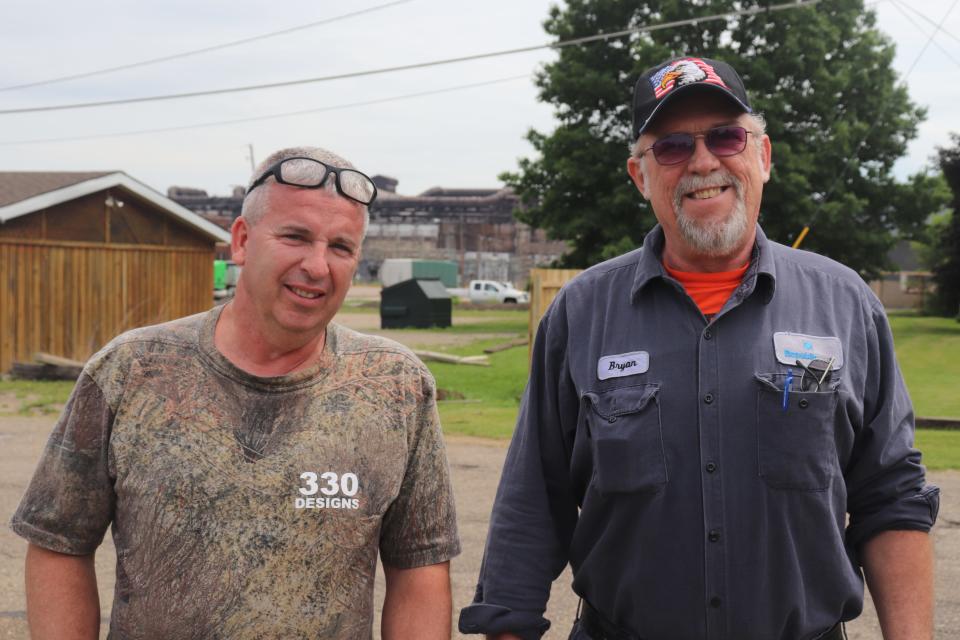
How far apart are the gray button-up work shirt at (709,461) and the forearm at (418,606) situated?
0.85 ft

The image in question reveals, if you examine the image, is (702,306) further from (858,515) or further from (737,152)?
(858,515)

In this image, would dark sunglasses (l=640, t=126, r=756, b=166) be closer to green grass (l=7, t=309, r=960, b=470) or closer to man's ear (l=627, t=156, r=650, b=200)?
man's ear (l=627, t=156, r=650, b=200)

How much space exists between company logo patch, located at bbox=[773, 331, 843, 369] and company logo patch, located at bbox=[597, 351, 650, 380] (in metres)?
0.33

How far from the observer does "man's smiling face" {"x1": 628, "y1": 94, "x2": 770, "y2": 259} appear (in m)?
2.70

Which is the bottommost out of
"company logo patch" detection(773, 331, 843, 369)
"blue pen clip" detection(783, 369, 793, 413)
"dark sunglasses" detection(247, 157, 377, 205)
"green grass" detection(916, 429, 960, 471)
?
"green grass" detection(916, 429, 960, 471)

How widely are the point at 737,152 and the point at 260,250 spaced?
1.32 meters

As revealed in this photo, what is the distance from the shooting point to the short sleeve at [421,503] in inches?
95.5

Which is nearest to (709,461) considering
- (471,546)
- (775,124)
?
(471,546)

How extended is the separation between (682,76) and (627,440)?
1008 millimetres

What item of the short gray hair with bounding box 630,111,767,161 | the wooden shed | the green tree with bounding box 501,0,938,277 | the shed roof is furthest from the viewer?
the green tree with bounding box 501,0,938,277

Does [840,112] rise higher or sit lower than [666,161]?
higher

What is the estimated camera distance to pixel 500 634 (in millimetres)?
2705

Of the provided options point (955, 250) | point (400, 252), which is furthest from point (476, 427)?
point (400, 252)

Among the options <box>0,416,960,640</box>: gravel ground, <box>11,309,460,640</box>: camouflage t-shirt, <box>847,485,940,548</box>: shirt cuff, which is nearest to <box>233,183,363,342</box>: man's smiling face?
<box>11,309,460,640</box>: camouflage t-shirt
